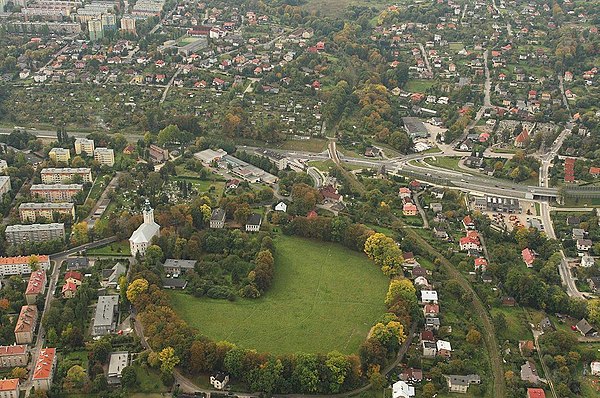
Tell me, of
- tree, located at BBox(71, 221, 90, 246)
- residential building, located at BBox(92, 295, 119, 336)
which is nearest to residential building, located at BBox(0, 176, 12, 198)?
tree, located at BBox(71, 221, 90, 246)

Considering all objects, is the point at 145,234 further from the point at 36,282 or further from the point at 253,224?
the point at 253,224

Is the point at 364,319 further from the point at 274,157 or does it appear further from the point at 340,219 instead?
the point at 274,157

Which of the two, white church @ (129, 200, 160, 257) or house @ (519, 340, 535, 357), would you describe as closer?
house @ (519, 340, 535, 357)

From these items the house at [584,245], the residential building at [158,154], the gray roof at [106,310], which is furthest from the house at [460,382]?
the residential building at [158,154]

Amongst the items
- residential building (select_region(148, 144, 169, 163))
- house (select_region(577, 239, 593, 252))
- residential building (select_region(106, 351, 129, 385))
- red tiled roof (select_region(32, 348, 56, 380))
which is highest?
house (select_region(577, 239, 593, 252))

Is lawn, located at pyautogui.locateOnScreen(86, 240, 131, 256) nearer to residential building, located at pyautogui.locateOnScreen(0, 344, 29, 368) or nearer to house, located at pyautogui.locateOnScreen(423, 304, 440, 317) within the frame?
residential building, located at pyautogui.locateOnScreen(0, 344, 29, 368)

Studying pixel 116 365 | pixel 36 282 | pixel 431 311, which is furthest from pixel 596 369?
pixel 36 282
